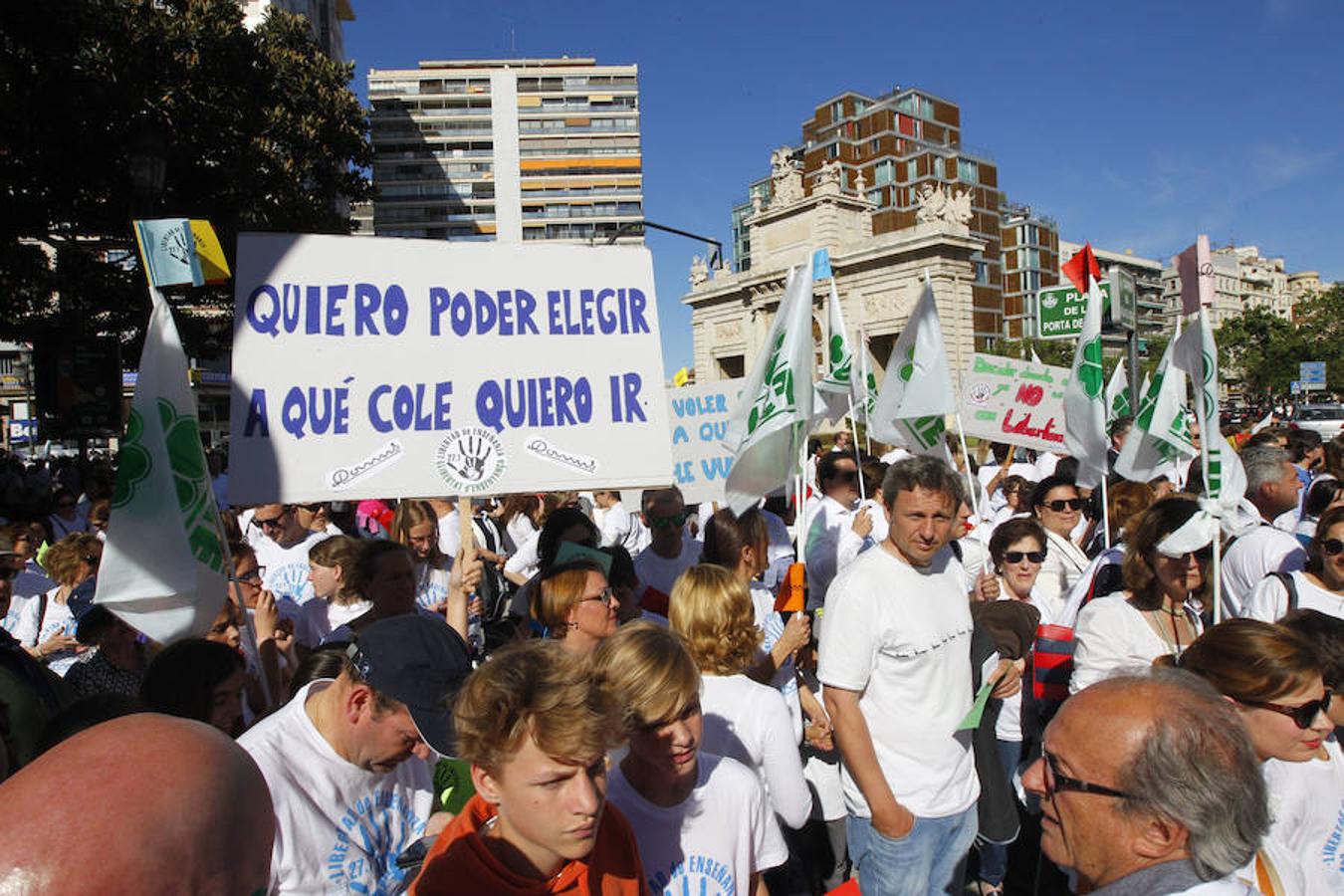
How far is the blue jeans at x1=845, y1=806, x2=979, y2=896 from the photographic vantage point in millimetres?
2789

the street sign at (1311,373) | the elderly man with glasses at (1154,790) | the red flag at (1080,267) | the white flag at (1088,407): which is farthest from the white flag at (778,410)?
the street sign at (1311,373)

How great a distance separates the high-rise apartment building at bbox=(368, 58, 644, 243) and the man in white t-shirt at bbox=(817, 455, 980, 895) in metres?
85.5

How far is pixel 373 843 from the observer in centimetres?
204

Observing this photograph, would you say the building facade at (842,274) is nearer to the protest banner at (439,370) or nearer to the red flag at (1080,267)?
the red flag at (1080,267)

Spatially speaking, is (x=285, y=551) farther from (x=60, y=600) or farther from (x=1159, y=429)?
(x=1159, y=429)

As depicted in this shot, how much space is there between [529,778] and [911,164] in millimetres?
77814

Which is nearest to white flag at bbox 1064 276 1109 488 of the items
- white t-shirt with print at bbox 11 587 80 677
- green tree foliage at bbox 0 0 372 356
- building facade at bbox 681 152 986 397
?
white t-shirt with print at bbox 11 587 80 677

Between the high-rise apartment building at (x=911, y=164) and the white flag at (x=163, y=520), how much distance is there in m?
68.5

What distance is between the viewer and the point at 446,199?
86.2m

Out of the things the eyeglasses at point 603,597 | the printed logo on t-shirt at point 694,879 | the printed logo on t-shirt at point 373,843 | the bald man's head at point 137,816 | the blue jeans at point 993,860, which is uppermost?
the bald man's head at point 137,816

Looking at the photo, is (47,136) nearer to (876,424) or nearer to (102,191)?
(102,191)

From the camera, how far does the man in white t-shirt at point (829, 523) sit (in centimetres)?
511

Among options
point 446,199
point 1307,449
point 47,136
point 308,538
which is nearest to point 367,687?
point 308,538

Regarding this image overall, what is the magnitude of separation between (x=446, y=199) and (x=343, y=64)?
7420 cm
